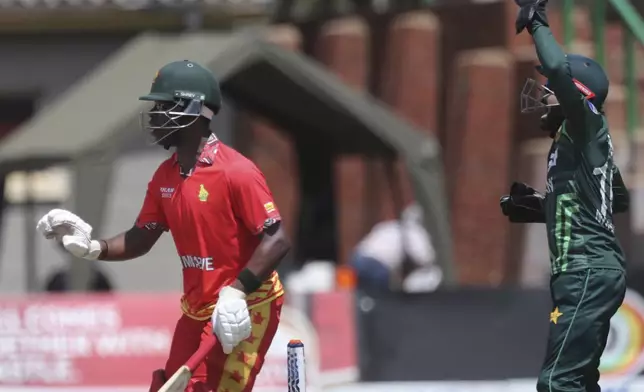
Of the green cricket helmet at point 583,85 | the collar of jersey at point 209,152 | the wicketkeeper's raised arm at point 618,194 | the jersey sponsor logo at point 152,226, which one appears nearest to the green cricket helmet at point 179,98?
the collar of jersey at point 209,152

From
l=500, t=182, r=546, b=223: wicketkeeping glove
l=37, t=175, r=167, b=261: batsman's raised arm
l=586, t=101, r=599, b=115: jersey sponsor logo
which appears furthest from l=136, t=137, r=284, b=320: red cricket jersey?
l=586, t=101, r=599, b=115: jersey sponsor logo

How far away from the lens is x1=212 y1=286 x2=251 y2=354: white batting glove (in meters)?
5.52

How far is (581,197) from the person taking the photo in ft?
18.9

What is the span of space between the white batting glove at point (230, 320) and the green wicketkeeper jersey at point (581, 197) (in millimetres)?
1346

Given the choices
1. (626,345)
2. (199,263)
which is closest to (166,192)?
(199,263)

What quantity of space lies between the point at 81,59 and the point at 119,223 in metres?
2.20

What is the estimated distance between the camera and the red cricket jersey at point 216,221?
5832 mm

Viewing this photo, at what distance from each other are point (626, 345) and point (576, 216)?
16.0 feet

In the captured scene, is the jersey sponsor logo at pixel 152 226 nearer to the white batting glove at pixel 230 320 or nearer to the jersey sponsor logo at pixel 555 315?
the white batting glove at pixel 230 320

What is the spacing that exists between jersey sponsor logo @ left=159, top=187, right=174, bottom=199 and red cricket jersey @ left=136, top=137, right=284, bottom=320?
0.03m

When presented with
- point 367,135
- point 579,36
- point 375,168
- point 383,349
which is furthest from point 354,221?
point 383,349

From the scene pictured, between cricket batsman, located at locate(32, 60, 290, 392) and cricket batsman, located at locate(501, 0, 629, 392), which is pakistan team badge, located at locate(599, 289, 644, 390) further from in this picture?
cricket batsman, located at locate(32, 60, 290, 392)

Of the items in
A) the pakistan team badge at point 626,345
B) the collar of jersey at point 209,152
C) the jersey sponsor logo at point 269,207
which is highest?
the collar of jersey at point 209,152

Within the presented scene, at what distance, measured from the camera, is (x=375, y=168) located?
15.3 meters
